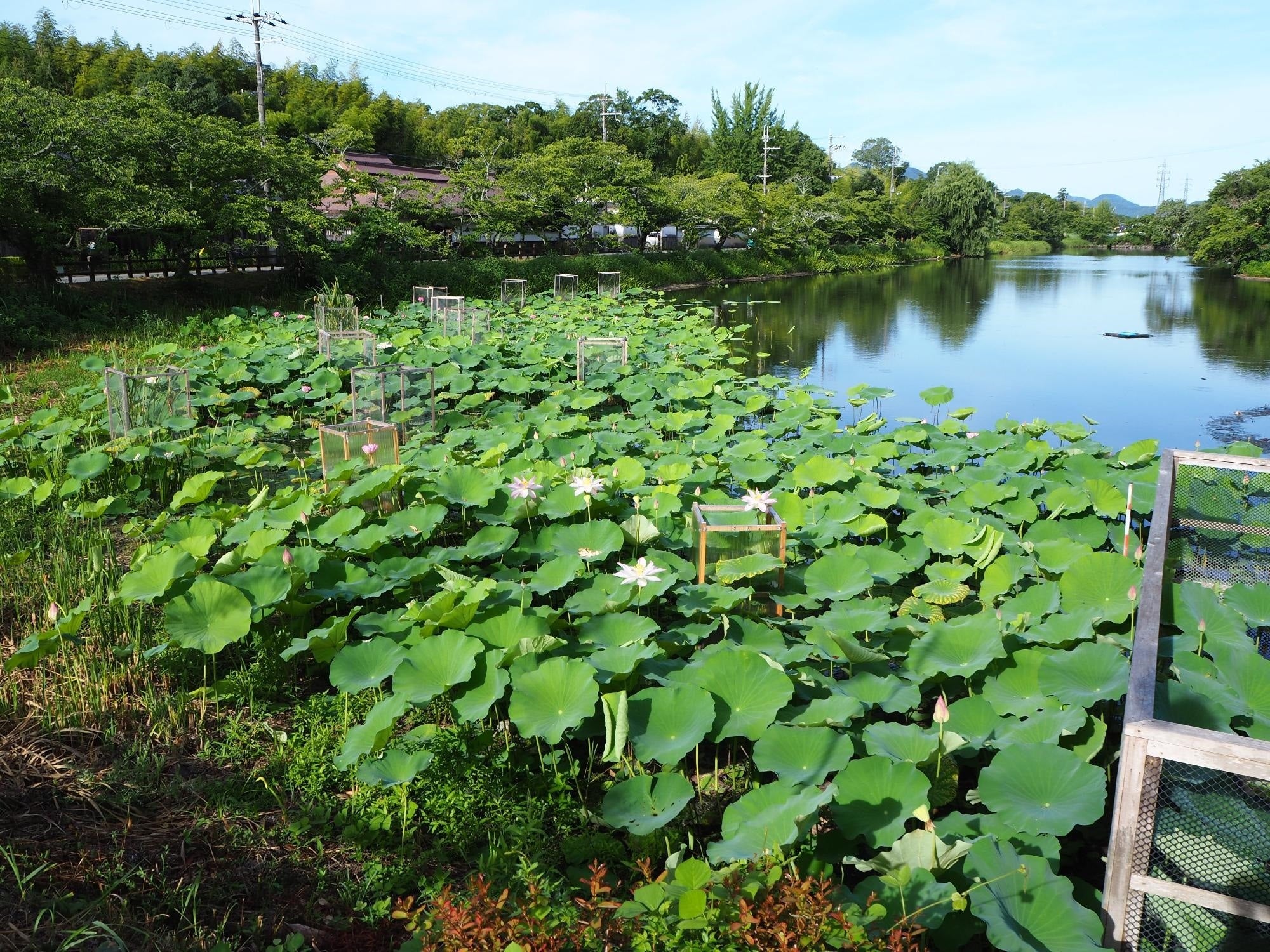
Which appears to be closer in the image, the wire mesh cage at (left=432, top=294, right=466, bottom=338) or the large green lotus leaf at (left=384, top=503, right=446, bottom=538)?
the large green lotus leaf at (left=384, top=503, right=446, bottom=538)

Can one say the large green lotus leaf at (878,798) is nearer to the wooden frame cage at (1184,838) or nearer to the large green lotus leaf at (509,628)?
the wooden frame cage at (1184,838)

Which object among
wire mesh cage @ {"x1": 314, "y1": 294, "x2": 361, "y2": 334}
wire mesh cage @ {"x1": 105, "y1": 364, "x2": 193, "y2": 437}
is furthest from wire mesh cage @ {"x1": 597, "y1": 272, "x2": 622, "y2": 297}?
wire mesh cage @ {"x1": 105, "y1": 364, "x2": 193, "y2": 437}

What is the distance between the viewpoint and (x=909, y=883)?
205cm

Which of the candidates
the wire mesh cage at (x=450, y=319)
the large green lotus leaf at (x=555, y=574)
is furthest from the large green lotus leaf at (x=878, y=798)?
the wire mesh cage at (x=450, y=319)

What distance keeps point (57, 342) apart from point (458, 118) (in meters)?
34.1

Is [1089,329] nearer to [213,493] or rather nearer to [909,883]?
[213,493]

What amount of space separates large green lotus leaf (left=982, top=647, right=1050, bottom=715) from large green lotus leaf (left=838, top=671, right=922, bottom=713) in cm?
26

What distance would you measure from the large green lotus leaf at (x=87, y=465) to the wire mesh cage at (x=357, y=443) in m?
1.28

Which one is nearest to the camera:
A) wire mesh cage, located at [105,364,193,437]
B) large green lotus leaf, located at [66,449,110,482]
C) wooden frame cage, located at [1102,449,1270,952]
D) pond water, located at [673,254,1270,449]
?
wooden frame cage, located at [1102,449,1270,952]

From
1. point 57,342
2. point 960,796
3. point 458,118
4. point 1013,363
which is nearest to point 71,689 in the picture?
point 960,796

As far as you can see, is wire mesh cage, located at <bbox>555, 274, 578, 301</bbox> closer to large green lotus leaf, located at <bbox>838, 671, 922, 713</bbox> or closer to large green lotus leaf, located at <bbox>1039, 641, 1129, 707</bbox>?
large green lotus leaf, located at <bbox>838, 671, 922, 713</bbox>

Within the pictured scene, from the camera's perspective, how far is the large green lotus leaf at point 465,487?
4.57 m

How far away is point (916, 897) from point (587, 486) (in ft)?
9.23

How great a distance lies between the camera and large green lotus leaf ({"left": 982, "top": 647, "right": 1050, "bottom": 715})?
9.51 ft
